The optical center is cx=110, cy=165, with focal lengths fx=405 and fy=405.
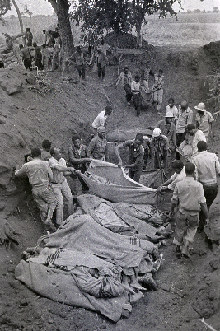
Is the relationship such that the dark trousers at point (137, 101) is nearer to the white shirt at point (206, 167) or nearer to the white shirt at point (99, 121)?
the white shirt at point (99, 121)

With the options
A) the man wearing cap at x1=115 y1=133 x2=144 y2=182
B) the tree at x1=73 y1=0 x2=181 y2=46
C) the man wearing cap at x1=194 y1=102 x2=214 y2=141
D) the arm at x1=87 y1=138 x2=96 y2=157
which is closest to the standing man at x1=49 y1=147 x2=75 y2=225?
the arm at x1=87 y1=138 x2=96 y2=157

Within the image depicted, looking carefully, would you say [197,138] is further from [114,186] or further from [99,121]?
[99,121]

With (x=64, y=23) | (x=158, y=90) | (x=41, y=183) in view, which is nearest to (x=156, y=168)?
(x=41, y=183)

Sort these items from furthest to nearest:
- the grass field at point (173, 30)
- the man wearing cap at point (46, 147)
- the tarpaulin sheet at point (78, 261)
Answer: the grass field at point (173, 30) < the man wearing cap at point (46, 147) < the tarpaulin sheet at point (78, 261)

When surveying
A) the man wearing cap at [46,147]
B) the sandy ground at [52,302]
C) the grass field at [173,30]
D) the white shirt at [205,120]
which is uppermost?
the grass field at [173,30]

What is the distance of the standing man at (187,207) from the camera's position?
6221 millimetres

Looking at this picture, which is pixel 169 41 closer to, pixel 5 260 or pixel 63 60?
pixel 63 60

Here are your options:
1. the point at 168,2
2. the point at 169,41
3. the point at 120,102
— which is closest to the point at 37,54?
the point at 120,102

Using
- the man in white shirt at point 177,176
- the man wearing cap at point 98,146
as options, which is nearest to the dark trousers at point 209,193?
the man in white shirt at point 177,176

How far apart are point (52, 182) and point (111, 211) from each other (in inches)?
47.0

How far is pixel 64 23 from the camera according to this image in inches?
639

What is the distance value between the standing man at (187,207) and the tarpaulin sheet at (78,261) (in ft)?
1.79

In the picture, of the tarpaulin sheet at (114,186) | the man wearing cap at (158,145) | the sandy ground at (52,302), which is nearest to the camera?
the sandy ground at (52,302)

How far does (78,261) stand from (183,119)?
5838 millimetres
